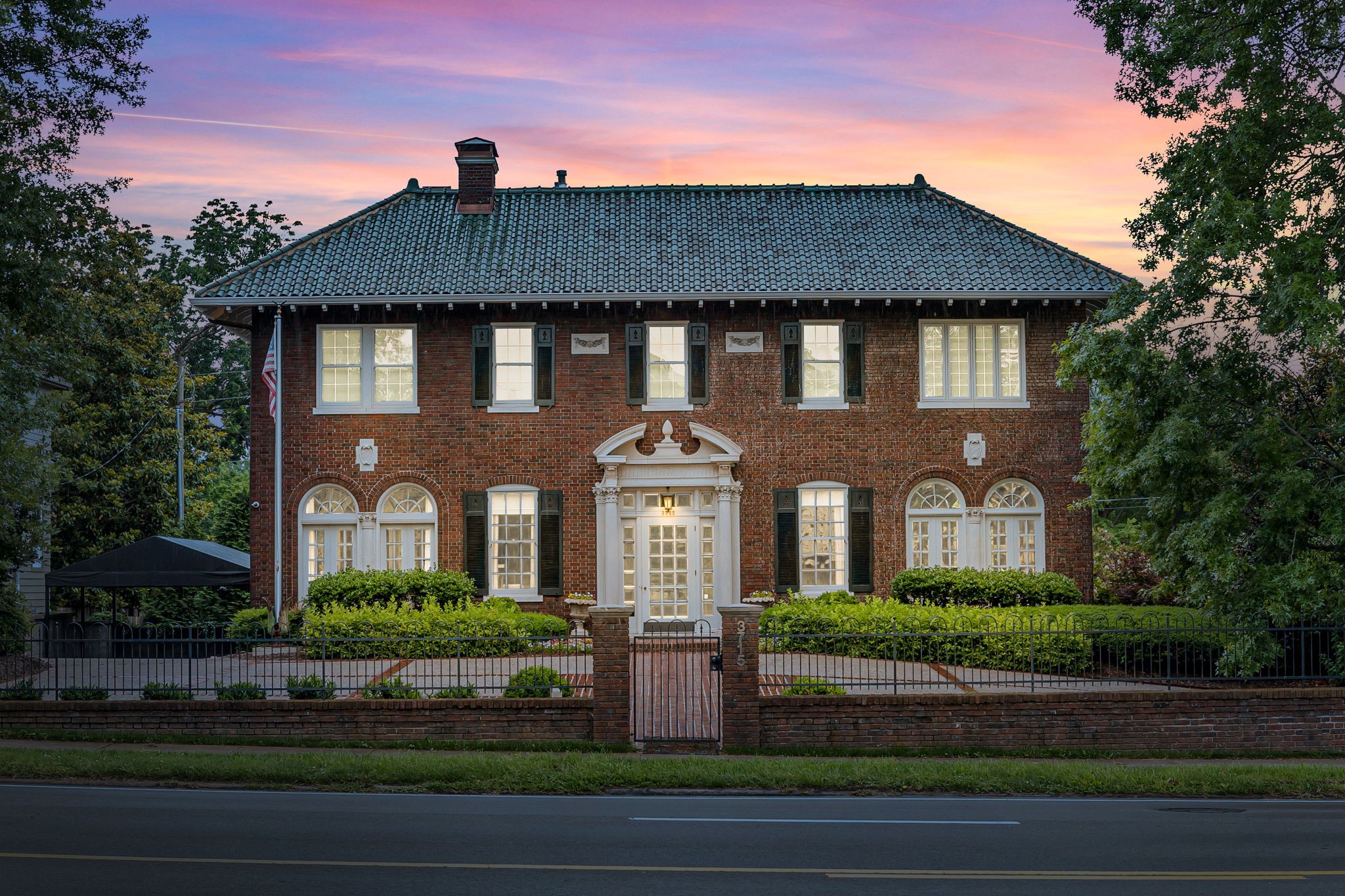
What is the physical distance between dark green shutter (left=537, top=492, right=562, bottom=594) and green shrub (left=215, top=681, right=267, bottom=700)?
9.30 meters

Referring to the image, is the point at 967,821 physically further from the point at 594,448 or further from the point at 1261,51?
the point at 594,448

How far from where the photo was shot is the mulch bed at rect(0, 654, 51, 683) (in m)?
19.1

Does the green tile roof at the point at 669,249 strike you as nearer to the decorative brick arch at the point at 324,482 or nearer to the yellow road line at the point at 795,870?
the decorative brick arch at the point at 324,482

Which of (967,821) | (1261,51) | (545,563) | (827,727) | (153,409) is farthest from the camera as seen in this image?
(153,409)

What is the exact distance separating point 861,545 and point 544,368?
24.1 ft

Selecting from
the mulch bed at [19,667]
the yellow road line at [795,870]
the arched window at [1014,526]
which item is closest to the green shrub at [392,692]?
the yellow road line at [795,870]

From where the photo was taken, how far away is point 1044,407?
2430 cm

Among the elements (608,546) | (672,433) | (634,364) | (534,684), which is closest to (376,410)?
(634,364)

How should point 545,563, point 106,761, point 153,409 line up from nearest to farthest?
point 106,761, point 545,563, point 153,409

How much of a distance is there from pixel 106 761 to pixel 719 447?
13.7m

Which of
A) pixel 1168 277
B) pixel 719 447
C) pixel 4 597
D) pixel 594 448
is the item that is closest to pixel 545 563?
pixel 594 448

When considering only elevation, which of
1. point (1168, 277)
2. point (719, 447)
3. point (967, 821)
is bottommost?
point (967, 821)

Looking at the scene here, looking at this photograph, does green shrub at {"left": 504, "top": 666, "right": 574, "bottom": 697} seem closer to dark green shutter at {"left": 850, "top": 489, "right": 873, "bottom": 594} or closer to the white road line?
the white road line

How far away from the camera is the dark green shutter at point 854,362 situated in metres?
24.2
